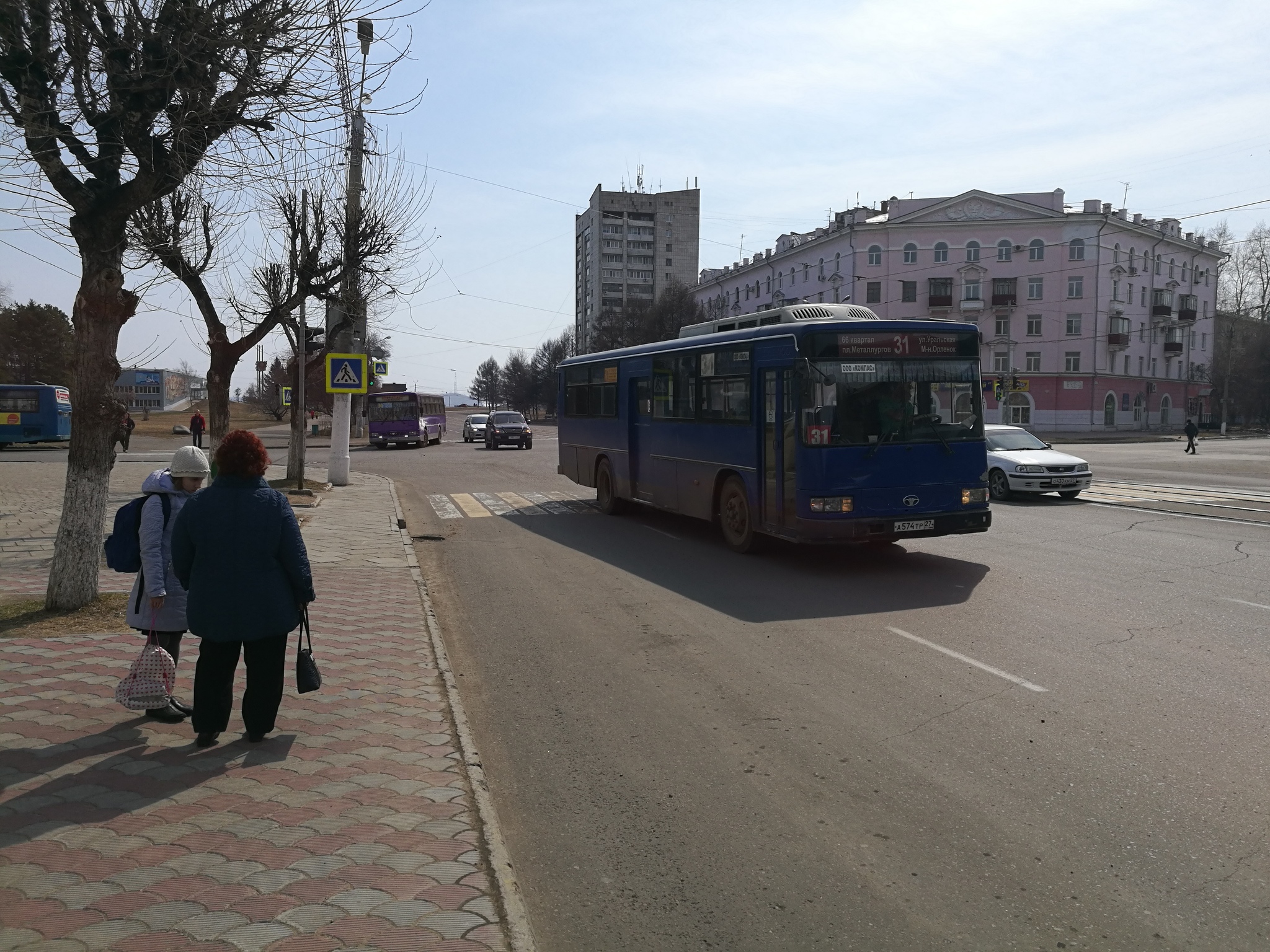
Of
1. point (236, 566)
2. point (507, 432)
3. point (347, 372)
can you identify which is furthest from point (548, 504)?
point (507, 432)

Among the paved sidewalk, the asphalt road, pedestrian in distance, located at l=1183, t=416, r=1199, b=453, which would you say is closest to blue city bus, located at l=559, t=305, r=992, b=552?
the asphalt road

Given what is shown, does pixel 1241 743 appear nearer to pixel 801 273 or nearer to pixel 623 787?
pixel 623 787

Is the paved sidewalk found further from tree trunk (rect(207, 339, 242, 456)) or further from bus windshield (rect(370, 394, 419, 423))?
bus windshield (rect(370, 394, 419, 423))

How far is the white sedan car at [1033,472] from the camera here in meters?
18.6

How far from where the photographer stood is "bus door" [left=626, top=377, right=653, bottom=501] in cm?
1542

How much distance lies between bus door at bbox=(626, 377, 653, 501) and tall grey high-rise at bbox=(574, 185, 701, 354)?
396 ft

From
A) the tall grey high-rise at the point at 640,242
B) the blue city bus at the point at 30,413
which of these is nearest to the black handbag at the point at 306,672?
the blue city bus at the point at 30,413

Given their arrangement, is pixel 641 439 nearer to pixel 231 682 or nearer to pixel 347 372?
pixel 347 372

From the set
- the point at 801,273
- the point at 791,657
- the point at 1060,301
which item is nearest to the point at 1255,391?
the point at 1060,301

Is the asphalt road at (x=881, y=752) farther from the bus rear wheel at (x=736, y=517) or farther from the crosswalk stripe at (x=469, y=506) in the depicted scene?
the crosswalk stripe at (x=469, y=506)

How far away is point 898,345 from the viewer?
10.8 m

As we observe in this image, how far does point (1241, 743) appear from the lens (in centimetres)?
520

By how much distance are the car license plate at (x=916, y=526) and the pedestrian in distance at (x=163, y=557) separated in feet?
24.6

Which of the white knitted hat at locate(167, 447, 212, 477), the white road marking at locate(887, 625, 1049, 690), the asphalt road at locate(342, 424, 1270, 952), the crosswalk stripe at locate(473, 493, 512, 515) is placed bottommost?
the asphalt road at locate(342, 424, 1270, 952)
